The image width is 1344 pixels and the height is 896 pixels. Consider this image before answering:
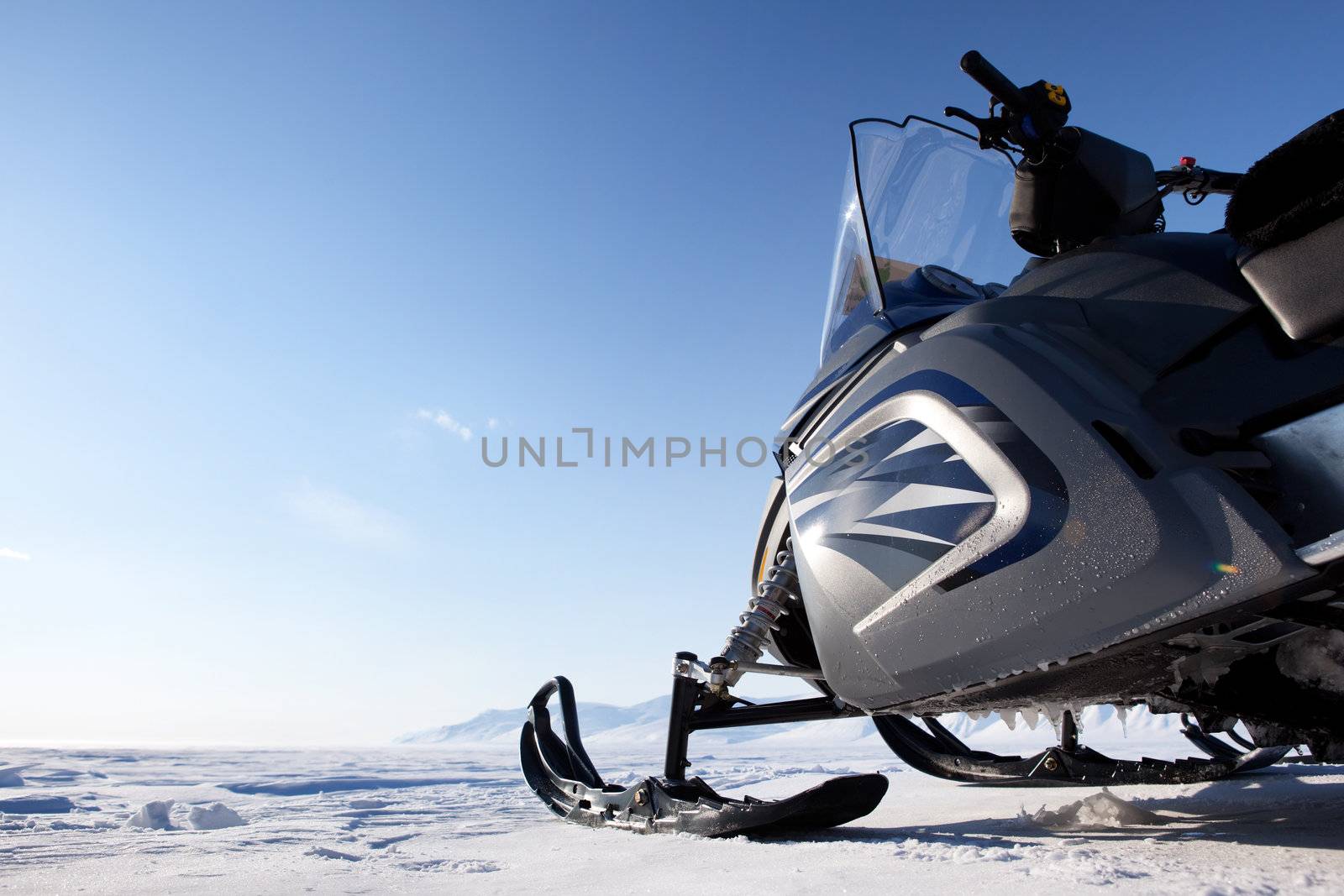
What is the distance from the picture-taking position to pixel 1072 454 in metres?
1.51

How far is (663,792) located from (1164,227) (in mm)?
2295

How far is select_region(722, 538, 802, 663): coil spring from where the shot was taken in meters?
2.65

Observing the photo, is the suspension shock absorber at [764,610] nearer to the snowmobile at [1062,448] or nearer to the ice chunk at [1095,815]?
the snowmobile at [1062,448]

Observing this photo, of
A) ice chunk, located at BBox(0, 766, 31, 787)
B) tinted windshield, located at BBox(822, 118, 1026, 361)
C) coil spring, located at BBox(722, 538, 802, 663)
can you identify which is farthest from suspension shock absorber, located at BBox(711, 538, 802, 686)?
ice chunk, located at BBox(0, 766, 31, 787)

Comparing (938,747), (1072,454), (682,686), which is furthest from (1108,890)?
(938,747)

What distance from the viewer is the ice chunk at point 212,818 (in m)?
3.34

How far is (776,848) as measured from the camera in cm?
192

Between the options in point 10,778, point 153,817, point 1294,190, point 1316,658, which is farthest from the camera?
point 10,778

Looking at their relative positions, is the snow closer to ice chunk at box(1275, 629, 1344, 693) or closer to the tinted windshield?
ice chunk at box(1275, 629, 1344, 693)

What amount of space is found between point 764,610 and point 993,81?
1.69 metres

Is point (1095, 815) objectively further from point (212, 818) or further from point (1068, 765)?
point (212, 818)

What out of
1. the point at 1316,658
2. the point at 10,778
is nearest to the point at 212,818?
the point at 1316,658

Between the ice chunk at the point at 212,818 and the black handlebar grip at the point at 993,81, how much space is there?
3.80 metres

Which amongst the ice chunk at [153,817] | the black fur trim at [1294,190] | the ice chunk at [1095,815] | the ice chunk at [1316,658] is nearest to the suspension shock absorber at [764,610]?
the ice chunk at [1095,815]
